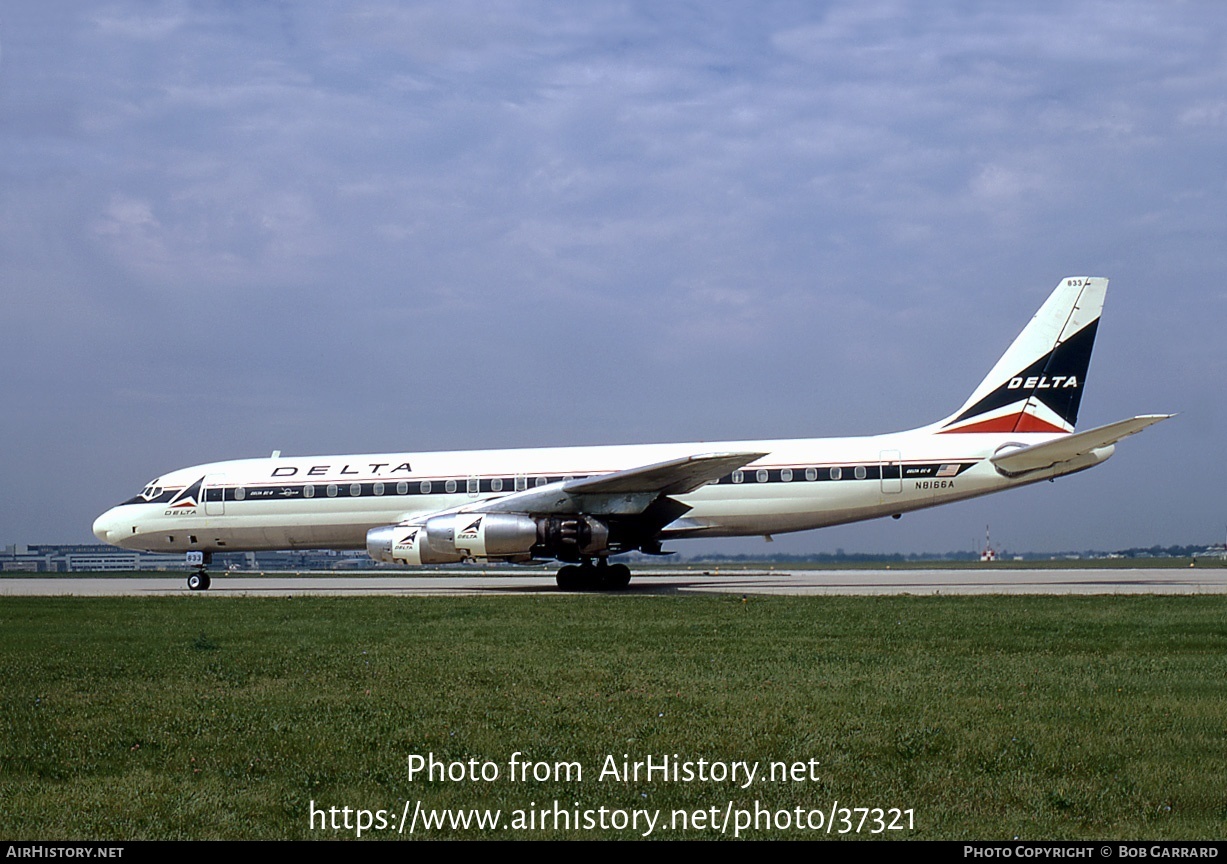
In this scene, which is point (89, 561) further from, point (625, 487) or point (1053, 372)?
point (1053, 372)

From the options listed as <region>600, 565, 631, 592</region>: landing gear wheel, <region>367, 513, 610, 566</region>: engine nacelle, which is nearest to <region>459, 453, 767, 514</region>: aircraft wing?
<region>367, 513, 610, 566</region>: engine nacelle

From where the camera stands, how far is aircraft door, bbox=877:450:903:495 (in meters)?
24.9

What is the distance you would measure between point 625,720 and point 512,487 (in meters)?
18.6

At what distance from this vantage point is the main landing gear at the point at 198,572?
27.3 m

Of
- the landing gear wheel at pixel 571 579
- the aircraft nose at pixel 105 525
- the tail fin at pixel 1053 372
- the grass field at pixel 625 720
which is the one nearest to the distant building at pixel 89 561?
the aircraft nose at pixel 105 525

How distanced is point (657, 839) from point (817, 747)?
6.01 feet

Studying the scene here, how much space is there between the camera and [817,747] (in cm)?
671

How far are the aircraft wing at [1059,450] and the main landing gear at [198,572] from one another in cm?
1934

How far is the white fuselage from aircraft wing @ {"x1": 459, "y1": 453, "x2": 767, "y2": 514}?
1507 mm

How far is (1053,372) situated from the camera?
25.5m

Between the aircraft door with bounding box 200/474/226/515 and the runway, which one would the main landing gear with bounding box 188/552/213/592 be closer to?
the runway

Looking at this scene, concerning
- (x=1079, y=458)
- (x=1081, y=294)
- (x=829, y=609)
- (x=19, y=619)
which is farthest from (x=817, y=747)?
(x=1081, y=294)

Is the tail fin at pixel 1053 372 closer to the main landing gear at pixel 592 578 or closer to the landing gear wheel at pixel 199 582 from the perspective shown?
the main landing gear at pixel 592 578

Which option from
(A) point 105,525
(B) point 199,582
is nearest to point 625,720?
(B) point 199,582
